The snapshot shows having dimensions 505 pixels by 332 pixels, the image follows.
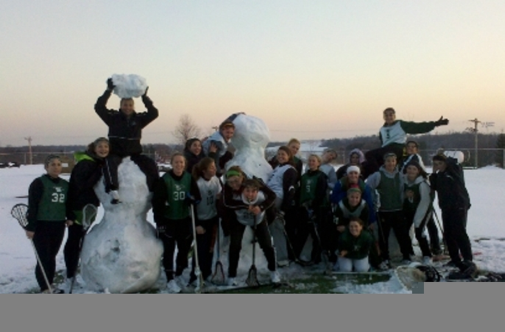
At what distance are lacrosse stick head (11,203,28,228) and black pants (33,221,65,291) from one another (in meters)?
0.13

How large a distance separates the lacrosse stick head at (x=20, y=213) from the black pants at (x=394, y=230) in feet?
14.0

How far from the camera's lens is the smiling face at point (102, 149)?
16.8ft

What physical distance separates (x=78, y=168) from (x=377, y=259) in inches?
147

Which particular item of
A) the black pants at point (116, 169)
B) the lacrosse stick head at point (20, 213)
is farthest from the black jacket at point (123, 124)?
the lacrosse stick head at point (20, 213)

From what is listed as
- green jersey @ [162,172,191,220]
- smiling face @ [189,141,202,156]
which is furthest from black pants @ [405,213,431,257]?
green jersey @ [162,172,191,220]

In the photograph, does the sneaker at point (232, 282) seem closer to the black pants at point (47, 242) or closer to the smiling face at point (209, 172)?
the smiling face at point (209, 172)

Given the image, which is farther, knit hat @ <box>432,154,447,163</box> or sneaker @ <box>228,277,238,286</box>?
knit hat @ <box>432,154,447,163</box>

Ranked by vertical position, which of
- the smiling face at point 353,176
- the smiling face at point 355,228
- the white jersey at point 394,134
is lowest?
the smiling face at point 355,228

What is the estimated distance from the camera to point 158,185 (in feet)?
16.9

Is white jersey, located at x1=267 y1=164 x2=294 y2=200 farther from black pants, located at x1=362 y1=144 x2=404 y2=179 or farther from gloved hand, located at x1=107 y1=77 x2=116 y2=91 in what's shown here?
gloved hand, located at x1=107 y1=77 x2=116 y2=91

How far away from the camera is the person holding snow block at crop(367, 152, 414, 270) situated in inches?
249

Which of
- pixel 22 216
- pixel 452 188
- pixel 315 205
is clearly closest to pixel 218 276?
pixel 315 205

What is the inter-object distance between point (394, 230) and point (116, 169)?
3.67m

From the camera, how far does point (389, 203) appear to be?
6.34 metres
